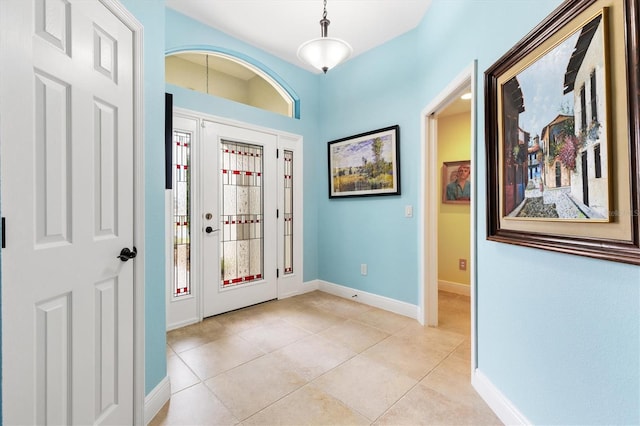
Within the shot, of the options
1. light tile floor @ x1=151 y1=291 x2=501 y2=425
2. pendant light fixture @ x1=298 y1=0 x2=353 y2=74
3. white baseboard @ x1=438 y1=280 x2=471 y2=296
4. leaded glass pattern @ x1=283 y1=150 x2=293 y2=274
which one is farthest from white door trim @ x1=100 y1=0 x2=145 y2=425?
white baseboard @ x1=438 y1=280 x2=471 y2=296

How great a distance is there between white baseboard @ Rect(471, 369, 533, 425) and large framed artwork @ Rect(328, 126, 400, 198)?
1.79 metres

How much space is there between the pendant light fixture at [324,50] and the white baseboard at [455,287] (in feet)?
10.5

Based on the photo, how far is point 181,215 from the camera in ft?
9.15

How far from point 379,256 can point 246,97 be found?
8.08 ft

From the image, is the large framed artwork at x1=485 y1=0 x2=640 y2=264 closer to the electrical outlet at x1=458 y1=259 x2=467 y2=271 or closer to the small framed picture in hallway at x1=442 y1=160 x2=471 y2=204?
the small framed picture in hallway at x1=442 y1=160 x2=471 y2=204

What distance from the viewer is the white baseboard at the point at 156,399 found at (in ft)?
4.91

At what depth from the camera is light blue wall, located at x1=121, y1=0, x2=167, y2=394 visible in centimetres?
154

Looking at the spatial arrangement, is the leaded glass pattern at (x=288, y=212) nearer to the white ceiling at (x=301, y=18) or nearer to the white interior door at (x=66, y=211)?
the white ceiling at (x=301, y=18)

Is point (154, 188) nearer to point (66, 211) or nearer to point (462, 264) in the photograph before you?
point (66, 211)

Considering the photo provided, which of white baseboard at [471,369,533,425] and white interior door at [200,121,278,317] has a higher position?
white interior door at [200,121,278,317]

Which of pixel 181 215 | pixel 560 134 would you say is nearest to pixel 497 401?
pixel 560 134

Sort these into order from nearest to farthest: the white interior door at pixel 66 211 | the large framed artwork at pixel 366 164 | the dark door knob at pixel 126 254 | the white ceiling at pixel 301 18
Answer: the white interior door at pixel 66 211 < the dark door knob at pixel 126 254 < the white ceiling at pixel 301 18 < the large framed artwork at pixel 366 164

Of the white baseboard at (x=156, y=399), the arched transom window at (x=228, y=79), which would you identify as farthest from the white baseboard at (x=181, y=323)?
the arched transom window at (x=228, y=79)

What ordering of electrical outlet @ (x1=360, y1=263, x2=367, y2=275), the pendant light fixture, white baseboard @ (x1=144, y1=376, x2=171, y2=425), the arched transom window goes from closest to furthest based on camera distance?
white baseboard @ (x1=144, y1=376, x2=171, y2=425) → the pendant light fixture → the arched transom window → electrical outlet @ (x1=360, y1=263, x2=367, y2=275)
